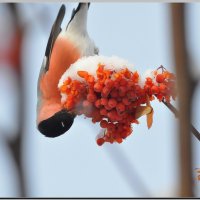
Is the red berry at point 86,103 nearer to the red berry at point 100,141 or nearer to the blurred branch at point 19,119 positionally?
the red berry at point 100,141

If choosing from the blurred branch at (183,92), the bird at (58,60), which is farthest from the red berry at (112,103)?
the bird at (58,60)

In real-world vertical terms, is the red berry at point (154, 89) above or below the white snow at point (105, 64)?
Answer: below

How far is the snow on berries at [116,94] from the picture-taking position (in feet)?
2.34

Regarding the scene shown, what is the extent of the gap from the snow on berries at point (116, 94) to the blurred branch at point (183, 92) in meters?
0.30

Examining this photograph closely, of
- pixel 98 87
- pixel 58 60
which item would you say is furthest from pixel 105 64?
pixel 58 60

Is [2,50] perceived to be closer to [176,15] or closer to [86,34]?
[176,15]

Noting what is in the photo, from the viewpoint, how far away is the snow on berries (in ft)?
2.34

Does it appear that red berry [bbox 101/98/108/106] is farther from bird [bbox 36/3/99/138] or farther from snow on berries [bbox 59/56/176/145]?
bird [bbox 36/3/99/138]

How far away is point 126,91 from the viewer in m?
0.71

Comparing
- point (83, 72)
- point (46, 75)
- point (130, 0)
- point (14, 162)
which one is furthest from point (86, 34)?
point (14, 162)

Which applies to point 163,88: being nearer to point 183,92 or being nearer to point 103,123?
point 103,123

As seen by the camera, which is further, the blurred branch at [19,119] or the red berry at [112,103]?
the red berry at [112,103]

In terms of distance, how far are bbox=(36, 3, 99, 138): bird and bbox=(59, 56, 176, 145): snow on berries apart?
0.39 meters

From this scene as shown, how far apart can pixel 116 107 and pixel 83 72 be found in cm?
13
